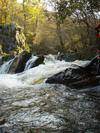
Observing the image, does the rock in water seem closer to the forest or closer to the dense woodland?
the forest

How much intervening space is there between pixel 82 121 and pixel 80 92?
561 centimetres

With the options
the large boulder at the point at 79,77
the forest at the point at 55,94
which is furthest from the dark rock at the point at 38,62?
the large boulder at the point at 79,77

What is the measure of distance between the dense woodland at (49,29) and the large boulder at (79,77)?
488 inches

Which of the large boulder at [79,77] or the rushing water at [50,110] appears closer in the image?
the rushing water at [50,110]

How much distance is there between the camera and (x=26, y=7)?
60188 mm

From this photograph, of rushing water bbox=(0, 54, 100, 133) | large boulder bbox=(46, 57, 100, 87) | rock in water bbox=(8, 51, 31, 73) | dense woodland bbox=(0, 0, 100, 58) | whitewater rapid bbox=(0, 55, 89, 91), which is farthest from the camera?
dense woodland bbox=(0, 0, 100, 58)

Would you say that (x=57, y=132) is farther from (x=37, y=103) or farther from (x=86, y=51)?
(x=86, y=51)

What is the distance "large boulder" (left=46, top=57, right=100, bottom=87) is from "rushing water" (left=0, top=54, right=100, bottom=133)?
0.72m

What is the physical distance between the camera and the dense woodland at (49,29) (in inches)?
1462

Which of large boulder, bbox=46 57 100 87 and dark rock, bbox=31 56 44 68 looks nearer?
large boulder, bbox=46 57 100 87

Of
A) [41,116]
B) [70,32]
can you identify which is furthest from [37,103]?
[70,32]

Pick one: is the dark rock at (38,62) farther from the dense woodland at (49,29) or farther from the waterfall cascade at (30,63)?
the dense woodland at (49,29)

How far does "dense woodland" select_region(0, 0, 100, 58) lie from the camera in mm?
37125

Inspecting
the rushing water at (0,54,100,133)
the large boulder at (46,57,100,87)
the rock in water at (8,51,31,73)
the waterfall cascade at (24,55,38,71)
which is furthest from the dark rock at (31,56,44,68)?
the rushing water at (0,54,100,133)
